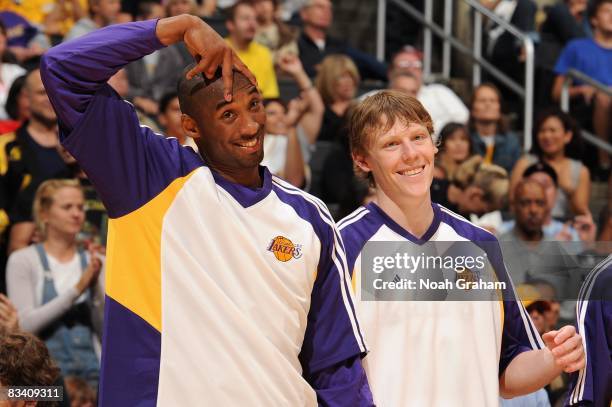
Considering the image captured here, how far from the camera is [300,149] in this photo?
27.0 ft

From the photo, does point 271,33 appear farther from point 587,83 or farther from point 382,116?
point 382,116

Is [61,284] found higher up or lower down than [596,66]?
lower down

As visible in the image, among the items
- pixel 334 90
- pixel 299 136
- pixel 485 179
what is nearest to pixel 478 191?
pixel 485 179

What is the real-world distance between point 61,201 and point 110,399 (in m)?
3.43

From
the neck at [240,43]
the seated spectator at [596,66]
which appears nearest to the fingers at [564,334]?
the neck at [240,43]

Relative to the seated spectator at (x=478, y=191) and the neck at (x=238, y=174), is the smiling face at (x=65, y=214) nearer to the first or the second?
the seated spectator at (x=478, y=191)

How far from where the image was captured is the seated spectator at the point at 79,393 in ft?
19.6

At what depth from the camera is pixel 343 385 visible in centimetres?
353

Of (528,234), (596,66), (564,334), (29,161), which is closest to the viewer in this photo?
(564,334)

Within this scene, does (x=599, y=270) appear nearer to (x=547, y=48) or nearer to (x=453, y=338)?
(x=453, y=338)

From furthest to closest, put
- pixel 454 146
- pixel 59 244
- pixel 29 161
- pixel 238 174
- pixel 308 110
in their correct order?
pixel 308 110 < pixel 454 146 < pixel 29 161 < pixel 59 244 < pixel 238 174

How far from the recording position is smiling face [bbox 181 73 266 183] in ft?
11.5

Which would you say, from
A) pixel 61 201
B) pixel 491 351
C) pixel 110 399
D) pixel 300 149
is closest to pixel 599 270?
pixel 491 351

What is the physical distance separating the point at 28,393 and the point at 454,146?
4872mm
